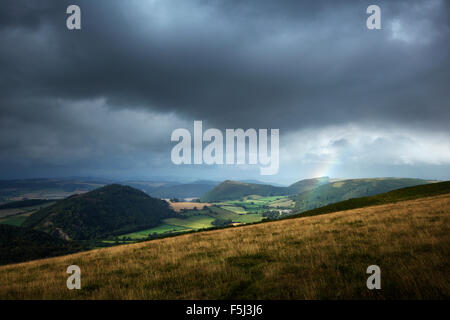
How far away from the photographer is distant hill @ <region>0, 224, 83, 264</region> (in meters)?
115

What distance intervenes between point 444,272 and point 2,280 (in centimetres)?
1925

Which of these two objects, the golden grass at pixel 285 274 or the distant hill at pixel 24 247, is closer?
the golden grass at pixel 285 274

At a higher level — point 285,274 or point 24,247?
point 285,274

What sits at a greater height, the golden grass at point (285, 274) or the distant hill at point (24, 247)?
the golden grass at point (285, 274)

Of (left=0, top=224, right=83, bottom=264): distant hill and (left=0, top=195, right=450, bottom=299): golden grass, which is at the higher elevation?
(left=0, top=195, right=450, bottom=299): golden grass

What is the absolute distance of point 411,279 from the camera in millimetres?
6238

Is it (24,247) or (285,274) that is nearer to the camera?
(285,274)

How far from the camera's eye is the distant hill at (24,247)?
115213 millimetres

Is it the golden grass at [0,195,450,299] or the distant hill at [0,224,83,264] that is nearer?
the golden grass at [0,195,450,299]

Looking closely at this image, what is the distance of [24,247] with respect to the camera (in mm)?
130000
